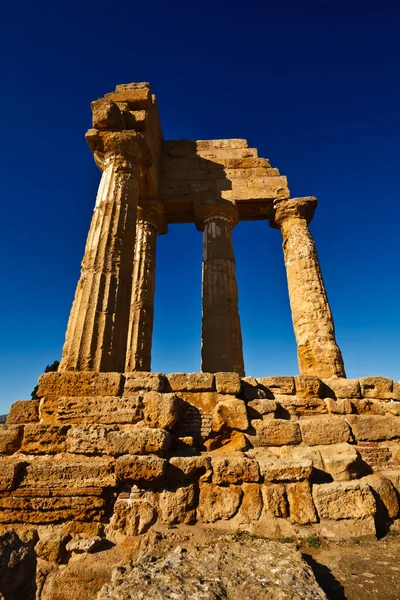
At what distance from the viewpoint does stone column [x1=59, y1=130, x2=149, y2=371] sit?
23.9 feet

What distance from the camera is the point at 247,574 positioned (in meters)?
2.94

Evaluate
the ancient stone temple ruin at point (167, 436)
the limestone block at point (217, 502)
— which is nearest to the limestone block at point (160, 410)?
the ancient stone temple ruin at point (167, 436)

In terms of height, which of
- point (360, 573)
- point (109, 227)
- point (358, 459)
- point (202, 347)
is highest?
point (109, 227)

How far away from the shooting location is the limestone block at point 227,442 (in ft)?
18.1

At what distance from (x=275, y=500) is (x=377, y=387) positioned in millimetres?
3806

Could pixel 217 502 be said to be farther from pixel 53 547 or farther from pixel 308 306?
pixel 308 306

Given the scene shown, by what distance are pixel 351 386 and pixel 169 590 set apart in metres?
5.49

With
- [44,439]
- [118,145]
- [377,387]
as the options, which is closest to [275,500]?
[44,439]

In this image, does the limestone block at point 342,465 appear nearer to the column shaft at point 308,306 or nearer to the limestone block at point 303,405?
the limestone block at point 303,405

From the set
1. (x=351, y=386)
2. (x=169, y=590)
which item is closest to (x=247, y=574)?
(x=169, y=590)

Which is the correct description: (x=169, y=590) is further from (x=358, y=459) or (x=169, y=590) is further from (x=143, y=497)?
(x=358, y=459)

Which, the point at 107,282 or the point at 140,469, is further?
the point at 107,282

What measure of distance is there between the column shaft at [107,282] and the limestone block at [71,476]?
243 cm

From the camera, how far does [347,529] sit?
4.25m
